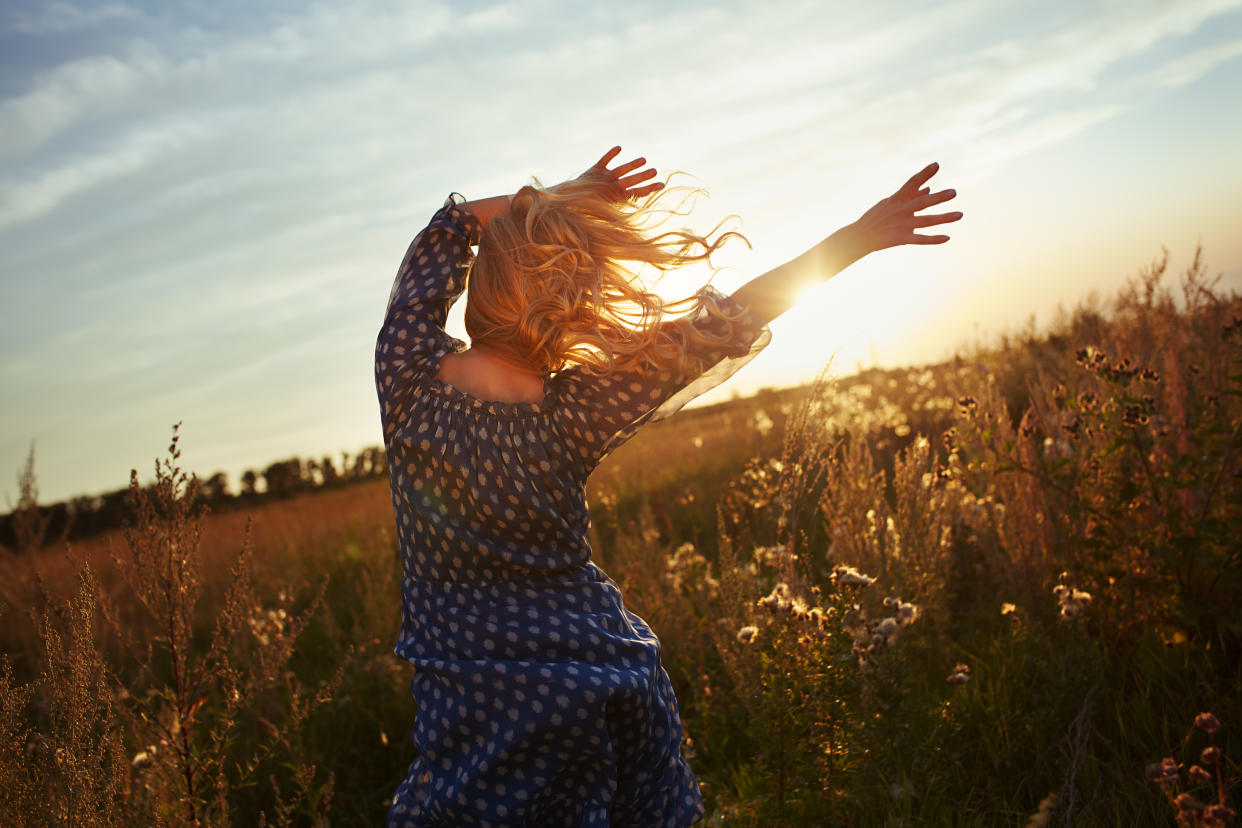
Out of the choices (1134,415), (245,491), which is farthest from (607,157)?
(245,491)

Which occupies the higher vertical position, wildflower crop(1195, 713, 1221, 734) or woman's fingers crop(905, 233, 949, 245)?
woman's fingers crop(905, 233, 949, 245)

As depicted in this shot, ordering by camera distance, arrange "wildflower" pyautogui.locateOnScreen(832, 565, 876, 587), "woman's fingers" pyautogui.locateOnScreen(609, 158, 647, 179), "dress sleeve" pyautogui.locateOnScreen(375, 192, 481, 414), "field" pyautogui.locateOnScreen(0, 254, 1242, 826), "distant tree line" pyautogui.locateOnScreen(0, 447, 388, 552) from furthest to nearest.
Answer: "distant tree line" pyautogui.locateOnScreen(0, 447, 388, 552)
"wildflower" pyautogui.locateOnScreen(832, 565, 876, 587)
"field" pyautogui.locateOnScreen(0, 254, 1242, 826)
"woman's fingers" pyautogui.locateOnScreen(609, 158, 647, 179)
"dress sleeve" pyautogui.locateOnScreen(375, 192, 481, 414)

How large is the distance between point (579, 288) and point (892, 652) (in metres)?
1.62

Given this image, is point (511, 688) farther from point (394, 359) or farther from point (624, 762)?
point (394, 359)

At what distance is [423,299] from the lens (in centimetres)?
193

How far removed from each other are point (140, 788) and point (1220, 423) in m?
3.92

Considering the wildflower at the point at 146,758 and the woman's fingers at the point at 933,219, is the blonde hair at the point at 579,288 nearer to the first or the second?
the woman's fingers at the point at 933,219

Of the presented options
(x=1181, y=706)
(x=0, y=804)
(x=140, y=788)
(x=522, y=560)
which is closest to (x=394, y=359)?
(x=522, y=560)

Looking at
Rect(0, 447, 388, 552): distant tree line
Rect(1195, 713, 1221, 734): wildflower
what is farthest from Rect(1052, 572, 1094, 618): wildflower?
Rect(0, 447, 388, 552): distant tree line

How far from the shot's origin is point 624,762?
1844 mm

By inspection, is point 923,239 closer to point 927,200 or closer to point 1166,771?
point 927,200

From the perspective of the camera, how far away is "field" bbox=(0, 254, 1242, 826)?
229 cm

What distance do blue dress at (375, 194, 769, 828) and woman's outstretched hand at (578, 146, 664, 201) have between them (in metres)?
0.42

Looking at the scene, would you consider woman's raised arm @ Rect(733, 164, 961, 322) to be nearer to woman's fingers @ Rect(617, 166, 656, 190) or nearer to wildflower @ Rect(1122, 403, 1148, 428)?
woman's fingers @ Rect(617, 166, 656, 190)
